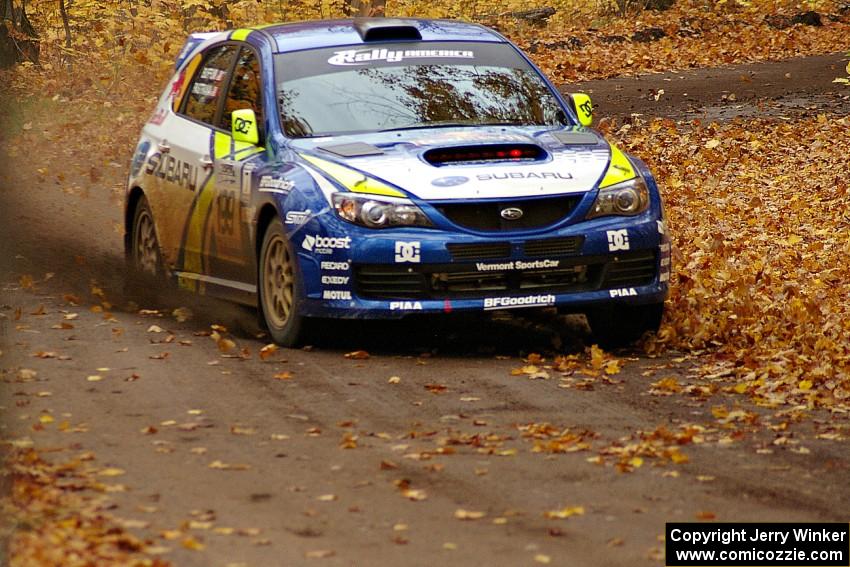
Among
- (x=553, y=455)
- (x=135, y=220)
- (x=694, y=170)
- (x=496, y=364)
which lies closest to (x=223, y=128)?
(x=135, y=220)

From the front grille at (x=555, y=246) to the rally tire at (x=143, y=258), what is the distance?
3.37 m

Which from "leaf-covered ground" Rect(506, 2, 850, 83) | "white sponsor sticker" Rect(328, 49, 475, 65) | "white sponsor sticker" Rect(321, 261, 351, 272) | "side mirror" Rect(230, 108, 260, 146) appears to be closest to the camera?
"white sponsor sticker" Rect(321, 261, 351, 272)

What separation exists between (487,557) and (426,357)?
3804mm

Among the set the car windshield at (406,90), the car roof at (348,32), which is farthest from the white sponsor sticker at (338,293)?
the car roof at (348,32)

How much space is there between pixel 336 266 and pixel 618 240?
1.55 metres

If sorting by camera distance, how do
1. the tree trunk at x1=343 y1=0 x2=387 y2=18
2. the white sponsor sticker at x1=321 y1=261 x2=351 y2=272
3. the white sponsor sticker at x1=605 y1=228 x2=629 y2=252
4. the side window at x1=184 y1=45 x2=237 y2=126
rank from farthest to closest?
the tree trunk at x1=343 y1=0 x2=387 y2=18, the side window at x1=184 y1=45 x2=237 y2=126, the white sponsor sticker at x1=605 y1=228 x2=629 y2=252, the white sponsor sticker at x1=321 y1=261 x2=351 y2=272

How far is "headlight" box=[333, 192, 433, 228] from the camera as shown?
8.63 metres

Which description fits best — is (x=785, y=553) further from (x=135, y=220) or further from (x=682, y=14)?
(x=682, y=14)

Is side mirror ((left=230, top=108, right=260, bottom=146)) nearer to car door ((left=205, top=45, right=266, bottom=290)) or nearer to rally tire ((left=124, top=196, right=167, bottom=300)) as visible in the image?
car door ((left=205, top=45, right=266, bottom=290))

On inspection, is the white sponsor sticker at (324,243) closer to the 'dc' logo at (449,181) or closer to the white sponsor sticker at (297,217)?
the white sponsor sticker at (297,217)

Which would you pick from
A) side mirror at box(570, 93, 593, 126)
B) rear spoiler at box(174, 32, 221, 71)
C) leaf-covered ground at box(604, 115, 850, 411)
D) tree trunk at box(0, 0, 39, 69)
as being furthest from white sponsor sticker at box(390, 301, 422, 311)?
tree trunk at box(0, 0, 39, 69)

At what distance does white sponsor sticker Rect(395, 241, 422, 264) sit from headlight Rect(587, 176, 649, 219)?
0.98m

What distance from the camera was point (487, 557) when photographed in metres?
5.25

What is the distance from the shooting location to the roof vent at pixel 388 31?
33.4 ft
